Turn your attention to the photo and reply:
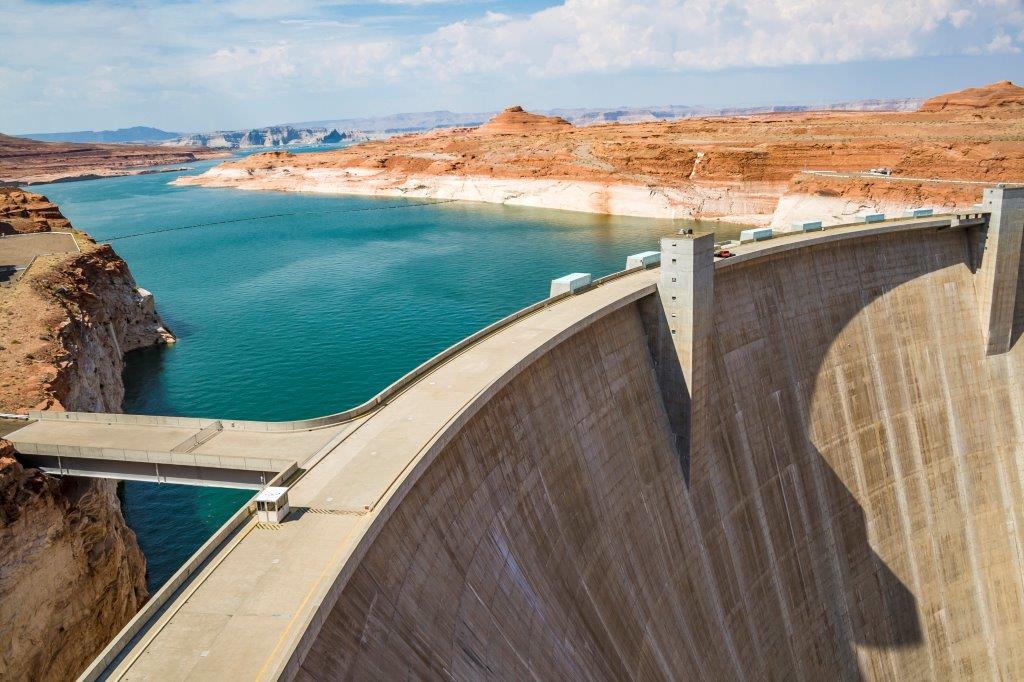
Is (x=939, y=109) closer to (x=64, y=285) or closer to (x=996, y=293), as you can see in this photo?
(x=996, y=293)

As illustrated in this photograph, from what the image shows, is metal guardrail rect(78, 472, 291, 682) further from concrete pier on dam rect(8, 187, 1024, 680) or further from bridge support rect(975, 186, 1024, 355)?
bridge support rect(975, 186, 1024, 355)

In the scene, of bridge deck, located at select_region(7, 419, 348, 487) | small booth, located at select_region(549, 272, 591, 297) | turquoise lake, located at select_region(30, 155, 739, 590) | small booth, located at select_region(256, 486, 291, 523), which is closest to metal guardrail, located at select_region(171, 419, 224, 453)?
bridge deck, located at select_region(7, 419, 348, 487)

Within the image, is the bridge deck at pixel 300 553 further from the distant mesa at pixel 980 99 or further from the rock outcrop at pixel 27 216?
the distant mesa at pixel 980 99

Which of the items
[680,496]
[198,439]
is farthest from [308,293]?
[680,496]

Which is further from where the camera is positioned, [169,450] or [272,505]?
[169,450]

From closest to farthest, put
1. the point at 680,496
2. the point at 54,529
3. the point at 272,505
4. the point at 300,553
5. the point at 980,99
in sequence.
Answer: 1. the point at 300,553
2. the point at 272,505
3. the point at 54,529
4. the point at 680,496
5. the point at 980,99

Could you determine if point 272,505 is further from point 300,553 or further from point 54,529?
point 54,529

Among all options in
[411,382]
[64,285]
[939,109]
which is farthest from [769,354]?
[939,109]
